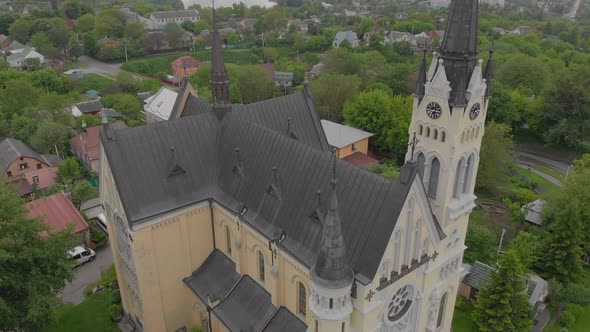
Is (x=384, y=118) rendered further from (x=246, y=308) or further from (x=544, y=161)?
(x=246, y=308)

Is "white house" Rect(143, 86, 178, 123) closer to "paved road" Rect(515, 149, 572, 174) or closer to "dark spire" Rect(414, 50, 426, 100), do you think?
"dark spire" Rect(414, 50, 426, 100)

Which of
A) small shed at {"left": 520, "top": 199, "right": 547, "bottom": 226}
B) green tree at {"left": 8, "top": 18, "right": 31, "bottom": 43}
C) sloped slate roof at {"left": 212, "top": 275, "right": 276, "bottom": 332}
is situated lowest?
small shed at {"left": 520, "top": 199, "right": 547, "bottom": 226}

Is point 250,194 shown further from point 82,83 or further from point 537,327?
point 82,83

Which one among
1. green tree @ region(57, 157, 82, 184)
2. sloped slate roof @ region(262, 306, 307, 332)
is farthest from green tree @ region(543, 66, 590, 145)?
green tree @ region(57, 157, 82, 184)

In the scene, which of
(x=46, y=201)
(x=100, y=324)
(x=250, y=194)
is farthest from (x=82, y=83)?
(x=250, y=194)

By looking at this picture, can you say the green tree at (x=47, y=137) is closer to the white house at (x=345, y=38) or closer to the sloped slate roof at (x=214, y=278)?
the sloped slate roof at (x=214, y=278)

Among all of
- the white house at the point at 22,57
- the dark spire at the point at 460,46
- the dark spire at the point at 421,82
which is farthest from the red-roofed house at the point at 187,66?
the dark spire at the point at 460,46
